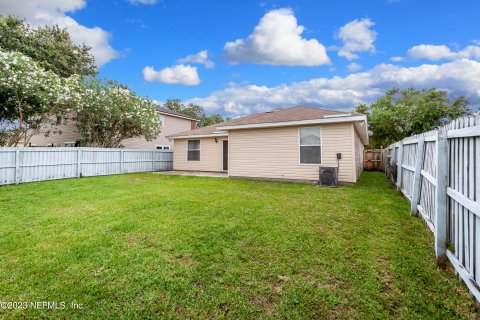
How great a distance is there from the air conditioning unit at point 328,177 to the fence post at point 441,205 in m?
5.34

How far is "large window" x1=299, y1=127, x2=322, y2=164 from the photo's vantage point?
8748mm

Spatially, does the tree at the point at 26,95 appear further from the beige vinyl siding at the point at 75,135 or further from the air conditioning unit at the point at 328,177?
the air conditioning unit at the point at 328,177

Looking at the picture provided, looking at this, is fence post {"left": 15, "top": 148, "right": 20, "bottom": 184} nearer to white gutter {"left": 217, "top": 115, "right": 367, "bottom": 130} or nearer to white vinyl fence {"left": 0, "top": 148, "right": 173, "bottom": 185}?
white vinyl fence {"left": 0, "top": 148, "right": 173, "bottom": 185}

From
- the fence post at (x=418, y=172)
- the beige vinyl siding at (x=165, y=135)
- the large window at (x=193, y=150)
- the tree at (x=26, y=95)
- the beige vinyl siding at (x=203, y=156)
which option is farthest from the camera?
the beige vinyl siding at (x=165, y=135)

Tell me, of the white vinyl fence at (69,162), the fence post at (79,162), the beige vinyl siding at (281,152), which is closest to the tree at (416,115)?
the beige vinyl siding at (281,152)

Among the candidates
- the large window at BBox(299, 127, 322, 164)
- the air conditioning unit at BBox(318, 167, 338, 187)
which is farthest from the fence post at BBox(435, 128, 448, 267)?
the large window at BBox(299, 127, 322, 164)

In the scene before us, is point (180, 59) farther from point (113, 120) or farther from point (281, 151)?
point (281, 151)

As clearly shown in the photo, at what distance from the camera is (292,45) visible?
12531mm

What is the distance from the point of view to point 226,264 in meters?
2.66

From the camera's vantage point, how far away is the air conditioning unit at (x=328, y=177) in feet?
26.3

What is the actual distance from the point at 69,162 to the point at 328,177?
36.8 feet

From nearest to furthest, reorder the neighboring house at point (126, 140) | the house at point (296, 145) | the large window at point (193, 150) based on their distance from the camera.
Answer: the house at point (296, 145), the large window at point (193, 150), the neighboring house at point (126, 140)

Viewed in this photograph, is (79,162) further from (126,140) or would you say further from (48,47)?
(48,47)

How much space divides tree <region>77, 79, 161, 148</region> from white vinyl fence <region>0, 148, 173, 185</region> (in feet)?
6.81
